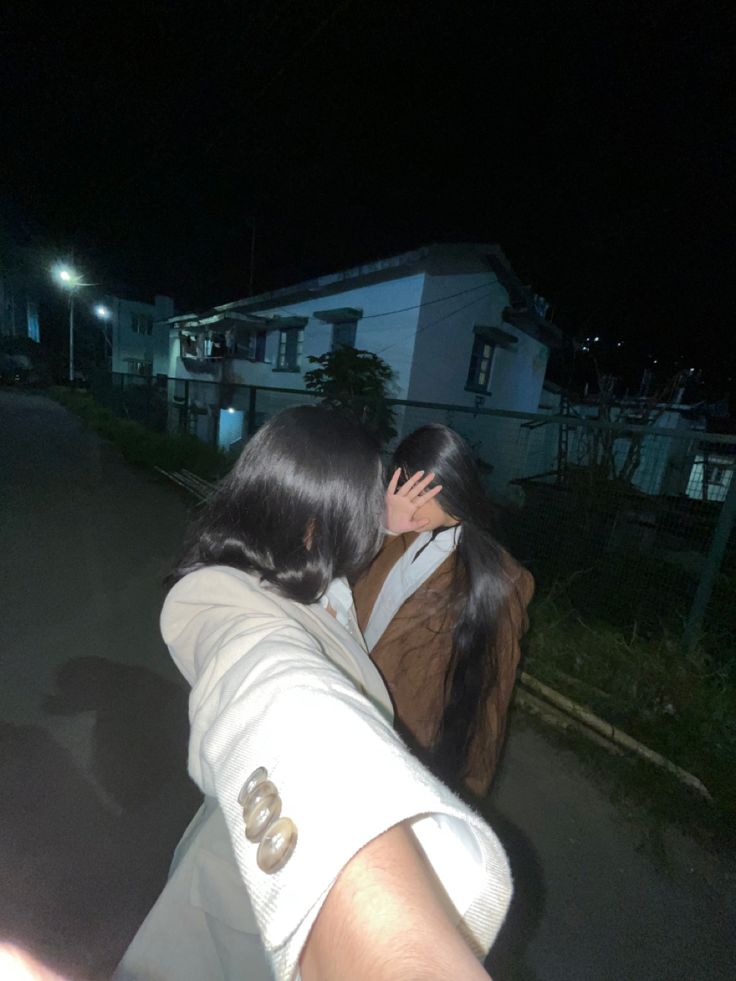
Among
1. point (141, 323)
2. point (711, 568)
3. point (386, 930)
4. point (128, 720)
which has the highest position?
point (141, 323)

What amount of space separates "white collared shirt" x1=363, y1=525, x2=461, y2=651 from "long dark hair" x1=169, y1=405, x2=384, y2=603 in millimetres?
601

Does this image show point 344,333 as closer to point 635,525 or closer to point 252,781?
point 635,525

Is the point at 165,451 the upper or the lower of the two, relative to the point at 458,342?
lower

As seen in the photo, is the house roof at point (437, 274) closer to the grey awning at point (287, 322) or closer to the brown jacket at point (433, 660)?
the grey awning at point (287, 322)

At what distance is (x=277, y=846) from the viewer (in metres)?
0.50

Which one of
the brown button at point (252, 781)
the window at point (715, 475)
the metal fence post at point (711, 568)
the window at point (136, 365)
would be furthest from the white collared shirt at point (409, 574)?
the window at point (136, 365)

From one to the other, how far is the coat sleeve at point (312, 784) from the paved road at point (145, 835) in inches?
60.3

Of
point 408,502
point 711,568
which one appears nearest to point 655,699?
point 711,568

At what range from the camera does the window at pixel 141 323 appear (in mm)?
29141

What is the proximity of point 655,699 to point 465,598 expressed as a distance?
84.0 inches

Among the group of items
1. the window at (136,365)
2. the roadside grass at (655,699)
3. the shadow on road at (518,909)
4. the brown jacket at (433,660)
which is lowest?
the shadow on road at (518,909)

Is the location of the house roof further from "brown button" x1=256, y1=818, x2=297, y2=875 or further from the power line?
"brown button" x1=256, y1=818, x2=297, y2=875

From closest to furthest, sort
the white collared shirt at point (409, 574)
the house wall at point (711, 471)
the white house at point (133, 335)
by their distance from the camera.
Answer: the white collared shirt at point (409, 574), the house wall at point (711, 471), the white house at point (133, 335)

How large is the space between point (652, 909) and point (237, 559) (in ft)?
7.53
